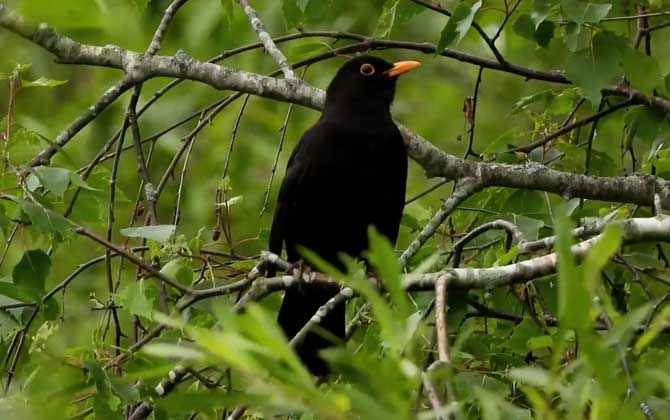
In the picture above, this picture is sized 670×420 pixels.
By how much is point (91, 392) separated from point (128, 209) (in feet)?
14.6

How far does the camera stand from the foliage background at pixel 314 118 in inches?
120

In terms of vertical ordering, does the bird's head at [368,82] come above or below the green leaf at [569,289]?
below

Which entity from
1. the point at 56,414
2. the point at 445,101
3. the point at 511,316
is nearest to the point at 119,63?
the point at 511,316

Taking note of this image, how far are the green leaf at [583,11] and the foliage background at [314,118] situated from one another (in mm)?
13

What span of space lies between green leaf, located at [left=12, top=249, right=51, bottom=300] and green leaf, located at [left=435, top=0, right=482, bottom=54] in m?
1.28

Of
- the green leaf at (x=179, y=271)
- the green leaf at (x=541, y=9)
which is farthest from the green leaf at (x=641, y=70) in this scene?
the green leaf at (x=179, y=271)

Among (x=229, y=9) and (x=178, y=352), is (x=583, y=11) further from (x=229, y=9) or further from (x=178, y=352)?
(x=178, y=352)

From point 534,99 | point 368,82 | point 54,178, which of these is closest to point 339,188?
point 368,82

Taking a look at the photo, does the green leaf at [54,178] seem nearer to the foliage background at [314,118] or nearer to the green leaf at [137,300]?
the foliage background at [314,118]

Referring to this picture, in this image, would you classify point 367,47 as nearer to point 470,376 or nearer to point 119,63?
point 119,63

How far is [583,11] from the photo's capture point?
3.62 meters

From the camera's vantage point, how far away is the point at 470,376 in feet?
10.5

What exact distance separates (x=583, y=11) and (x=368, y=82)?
2.00 meters

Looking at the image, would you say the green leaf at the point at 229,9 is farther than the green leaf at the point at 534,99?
No
